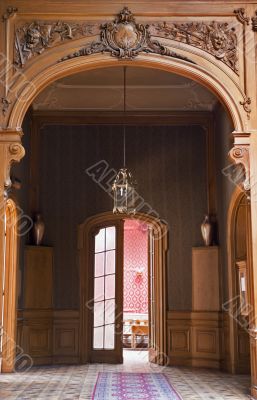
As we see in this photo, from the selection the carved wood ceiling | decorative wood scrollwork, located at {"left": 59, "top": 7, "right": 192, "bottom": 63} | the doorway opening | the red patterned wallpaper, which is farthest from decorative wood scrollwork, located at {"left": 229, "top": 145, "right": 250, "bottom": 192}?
the red patterned wallpaper

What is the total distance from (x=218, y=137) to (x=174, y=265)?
2381 millimetres

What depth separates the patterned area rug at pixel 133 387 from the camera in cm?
672

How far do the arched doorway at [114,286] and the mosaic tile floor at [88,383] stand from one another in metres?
0.41

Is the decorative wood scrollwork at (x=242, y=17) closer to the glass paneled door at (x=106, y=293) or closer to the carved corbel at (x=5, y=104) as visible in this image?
the carved corbel at (x=5, y=104)

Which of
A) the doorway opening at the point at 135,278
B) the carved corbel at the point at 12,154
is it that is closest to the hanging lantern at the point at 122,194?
the carved corbel at the point at 12,154

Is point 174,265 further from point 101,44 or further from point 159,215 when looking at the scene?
point 101,44

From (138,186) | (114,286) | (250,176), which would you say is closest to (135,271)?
(114,286)

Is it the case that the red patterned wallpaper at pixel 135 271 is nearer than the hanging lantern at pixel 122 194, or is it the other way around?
the hanging lantern at pixel 122 194

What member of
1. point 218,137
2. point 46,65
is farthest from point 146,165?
point 46,65

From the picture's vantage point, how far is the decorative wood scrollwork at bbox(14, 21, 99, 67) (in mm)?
6535

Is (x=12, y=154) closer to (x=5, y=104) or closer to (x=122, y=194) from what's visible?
(x=5, y=104)

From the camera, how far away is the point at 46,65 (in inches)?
257

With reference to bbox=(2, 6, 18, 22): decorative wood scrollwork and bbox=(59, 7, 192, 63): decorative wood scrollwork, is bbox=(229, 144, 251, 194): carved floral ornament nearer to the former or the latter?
bbox=(59, 7, 192, 63): decorative wood scrollwork

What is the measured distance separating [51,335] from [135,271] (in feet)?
17.6
